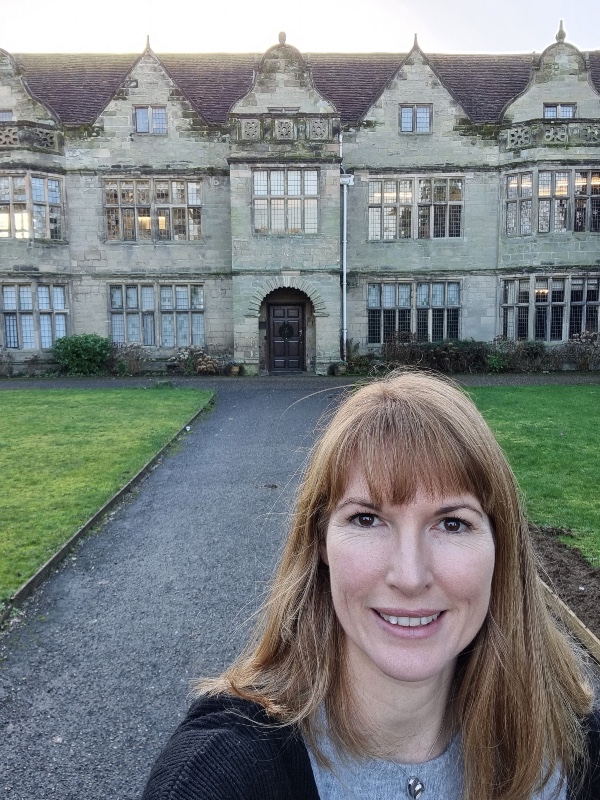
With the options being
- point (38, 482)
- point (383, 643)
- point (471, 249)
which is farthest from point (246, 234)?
point (383, 643)

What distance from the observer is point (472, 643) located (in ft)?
5.80

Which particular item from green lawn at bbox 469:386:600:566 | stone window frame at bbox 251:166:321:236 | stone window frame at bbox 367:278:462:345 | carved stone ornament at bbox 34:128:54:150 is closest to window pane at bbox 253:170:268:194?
stone window frame at bbox 251:166:321:236

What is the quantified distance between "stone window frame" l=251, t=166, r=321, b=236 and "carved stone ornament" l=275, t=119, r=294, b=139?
0.89 m

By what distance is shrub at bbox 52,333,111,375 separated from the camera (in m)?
20.2

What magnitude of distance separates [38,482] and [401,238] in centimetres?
1612

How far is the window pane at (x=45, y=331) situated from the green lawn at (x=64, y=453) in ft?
15.4

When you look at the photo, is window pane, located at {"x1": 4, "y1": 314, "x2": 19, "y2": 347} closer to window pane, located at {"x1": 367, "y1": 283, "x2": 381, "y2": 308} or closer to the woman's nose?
window pane, located at {"x1": 367, "y1": 283, "x2": 381, "y2": 308}

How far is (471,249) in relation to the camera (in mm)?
21266

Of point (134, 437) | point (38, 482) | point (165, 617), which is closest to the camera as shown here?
point (165, 617)

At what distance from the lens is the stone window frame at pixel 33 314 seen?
67.7 ft

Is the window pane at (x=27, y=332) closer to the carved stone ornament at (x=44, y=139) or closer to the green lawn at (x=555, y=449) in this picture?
the carved stone ornament at (x=44, y=139)

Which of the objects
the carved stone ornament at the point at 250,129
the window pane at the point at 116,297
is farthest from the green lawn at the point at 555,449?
the window pane at the point at 116,297

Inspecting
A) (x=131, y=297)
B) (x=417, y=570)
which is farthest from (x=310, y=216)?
(x=417, y=570)

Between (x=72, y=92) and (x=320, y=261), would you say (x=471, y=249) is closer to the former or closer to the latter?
(x=320, y=261)
